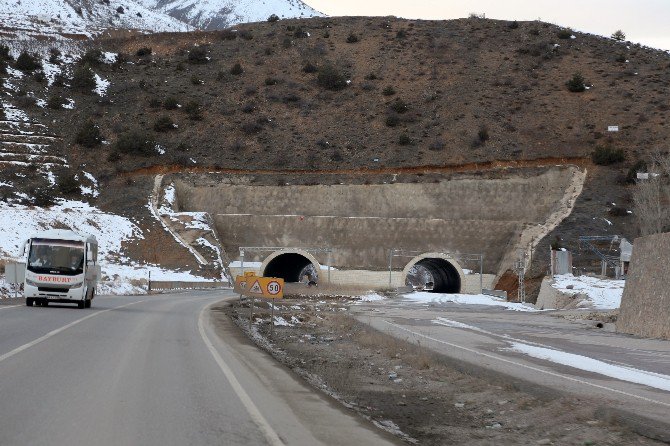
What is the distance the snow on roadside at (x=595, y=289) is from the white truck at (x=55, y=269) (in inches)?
863

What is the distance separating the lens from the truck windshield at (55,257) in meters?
28.5

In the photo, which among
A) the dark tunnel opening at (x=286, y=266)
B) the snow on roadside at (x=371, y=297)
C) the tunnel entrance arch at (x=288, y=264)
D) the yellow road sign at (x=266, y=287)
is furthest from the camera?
the dark tunnel opening at (x=286, y=266)

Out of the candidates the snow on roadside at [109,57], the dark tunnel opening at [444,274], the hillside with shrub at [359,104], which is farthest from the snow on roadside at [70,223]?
the snow on roadside at [109,57]

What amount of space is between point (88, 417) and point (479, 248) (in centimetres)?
5914

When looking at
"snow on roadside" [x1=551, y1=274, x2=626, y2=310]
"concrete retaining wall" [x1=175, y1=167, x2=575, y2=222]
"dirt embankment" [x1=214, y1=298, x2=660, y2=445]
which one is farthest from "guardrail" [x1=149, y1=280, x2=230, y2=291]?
"dirt embankment" [x1=214, y1=298, x2=660, y2=445]

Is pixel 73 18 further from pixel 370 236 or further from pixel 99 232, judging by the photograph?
pixel 370 236

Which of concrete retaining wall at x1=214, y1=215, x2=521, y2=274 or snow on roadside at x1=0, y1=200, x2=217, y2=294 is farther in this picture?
concrete retaining wall at x1=214, y1=215, x2=521, y2=274

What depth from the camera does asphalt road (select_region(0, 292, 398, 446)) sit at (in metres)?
8.31

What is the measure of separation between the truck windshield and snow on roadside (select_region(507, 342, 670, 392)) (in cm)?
1499

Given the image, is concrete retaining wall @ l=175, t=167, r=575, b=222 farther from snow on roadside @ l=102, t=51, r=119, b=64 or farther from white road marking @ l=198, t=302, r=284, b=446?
white road marking @ l=198, t=302, r=284, b=446

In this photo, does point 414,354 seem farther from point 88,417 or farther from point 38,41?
point 38,41

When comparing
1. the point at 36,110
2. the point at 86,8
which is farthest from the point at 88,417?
the point at 86,8

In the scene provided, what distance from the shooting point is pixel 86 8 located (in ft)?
507

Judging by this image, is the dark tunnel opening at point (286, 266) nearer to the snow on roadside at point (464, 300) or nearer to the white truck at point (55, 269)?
the snow on roadside at point (464, 300)
